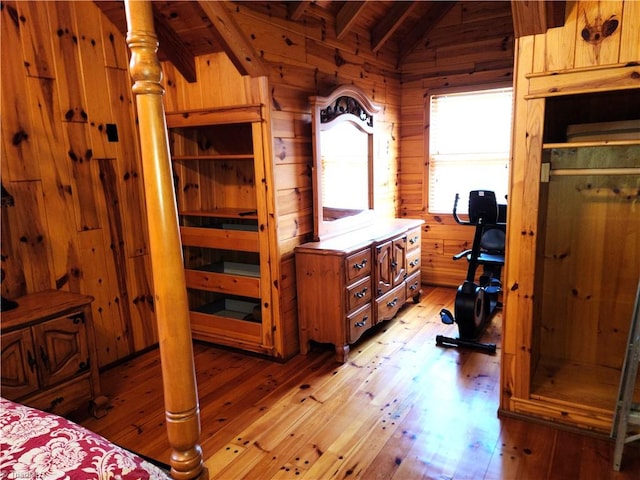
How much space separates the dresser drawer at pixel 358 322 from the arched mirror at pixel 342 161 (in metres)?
0.64

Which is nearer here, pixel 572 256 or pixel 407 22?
pixel 572 256

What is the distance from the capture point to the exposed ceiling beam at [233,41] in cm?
263

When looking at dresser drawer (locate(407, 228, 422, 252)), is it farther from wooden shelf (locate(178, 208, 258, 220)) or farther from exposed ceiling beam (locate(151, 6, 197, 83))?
exposed ceiling beam (locate(151, 6, 197, 83))

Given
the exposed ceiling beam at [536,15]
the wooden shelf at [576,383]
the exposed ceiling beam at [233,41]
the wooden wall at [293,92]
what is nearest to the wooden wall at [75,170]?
the exposed ceiling beam at [233,41]

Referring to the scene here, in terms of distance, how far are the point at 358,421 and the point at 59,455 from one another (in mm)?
1740

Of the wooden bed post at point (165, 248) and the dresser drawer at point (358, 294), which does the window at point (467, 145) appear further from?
the wooden bed post at point (165, 248)

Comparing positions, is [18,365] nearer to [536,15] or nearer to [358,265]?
[358,265]

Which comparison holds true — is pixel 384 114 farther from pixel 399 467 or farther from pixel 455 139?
pixel 399 467

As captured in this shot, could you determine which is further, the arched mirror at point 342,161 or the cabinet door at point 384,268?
the cabinet door at point 384,268

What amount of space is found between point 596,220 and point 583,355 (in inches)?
33.8

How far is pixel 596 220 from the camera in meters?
2.65

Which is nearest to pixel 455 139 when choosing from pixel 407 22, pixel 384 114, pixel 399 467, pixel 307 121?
pixel 384 114

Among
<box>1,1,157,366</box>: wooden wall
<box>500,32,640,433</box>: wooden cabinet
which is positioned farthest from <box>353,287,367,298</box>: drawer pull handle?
<box>1,1,157,366</box>: wooden wall

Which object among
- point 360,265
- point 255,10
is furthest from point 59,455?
point 255,10
